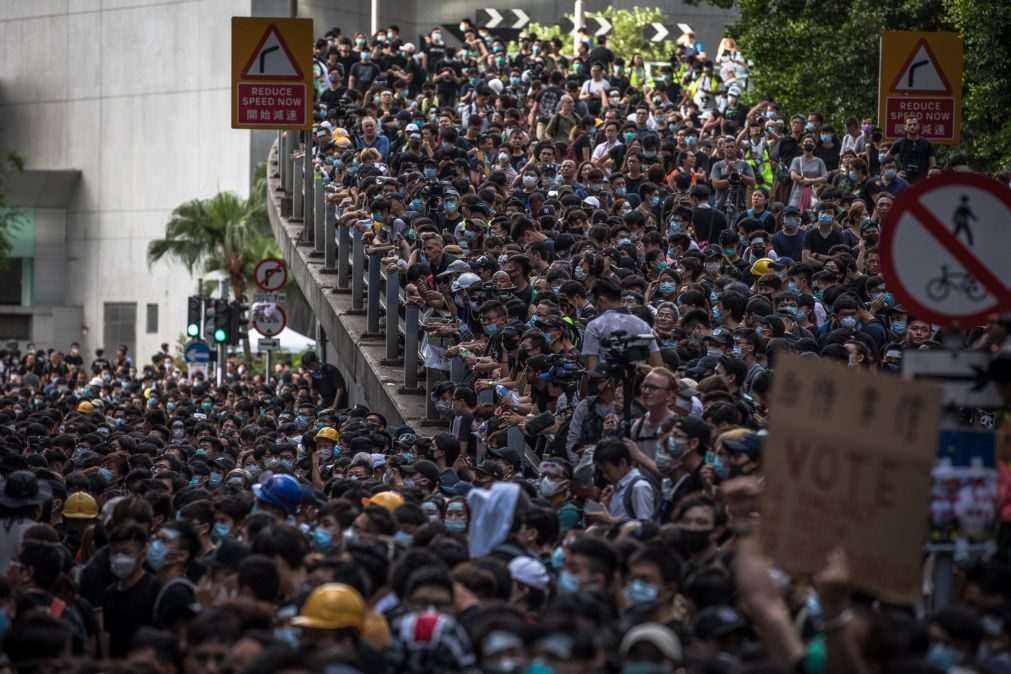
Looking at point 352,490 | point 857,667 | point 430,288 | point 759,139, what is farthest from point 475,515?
point 759,139

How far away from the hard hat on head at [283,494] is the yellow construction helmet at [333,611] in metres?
4.38

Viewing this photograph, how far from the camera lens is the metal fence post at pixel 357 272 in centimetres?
2216

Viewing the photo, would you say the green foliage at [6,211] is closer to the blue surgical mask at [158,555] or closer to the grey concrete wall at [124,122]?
the grey concrete wall at [124,122]

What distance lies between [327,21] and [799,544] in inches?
2376

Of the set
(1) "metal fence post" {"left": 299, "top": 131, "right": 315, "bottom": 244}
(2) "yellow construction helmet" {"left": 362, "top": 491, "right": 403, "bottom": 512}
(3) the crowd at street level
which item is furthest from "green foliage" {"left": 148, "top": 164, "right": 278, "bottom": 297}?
(2) "yellow construction helmet" {"left": 362, "top": 491, "right": 403, "bottom": 512}

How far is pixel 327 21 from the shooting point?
6544cm

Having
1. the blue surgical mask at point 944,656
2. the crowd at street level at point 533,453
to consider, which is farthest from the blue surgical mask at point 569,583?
the blue surgical mask at point 944,656

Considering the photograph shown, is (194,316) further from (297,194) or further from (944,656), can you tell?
(944,656)

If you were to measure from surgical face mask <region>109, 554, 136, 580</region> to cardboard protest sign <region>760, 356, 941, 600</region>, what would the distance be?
4691mm

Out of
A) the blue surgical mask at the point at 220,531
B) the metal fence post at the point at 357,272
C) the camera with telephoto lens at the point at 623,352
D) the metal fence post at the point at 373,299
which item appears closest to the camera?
the blue surgical mask at the point at 220,531

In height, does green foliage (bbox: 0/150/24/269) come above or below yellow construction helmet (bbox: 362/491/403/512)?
above

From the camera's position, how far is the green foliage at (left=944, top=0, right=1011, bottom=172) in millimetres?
26516

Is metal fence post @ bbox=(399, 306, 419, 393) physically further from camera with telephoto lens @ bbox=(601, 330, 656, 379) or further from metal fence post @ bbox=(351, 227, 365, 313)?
camera with telephoto lens @ bbox=(601, 330, 656, 379)

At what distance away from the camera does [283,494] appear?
39.6 ft
